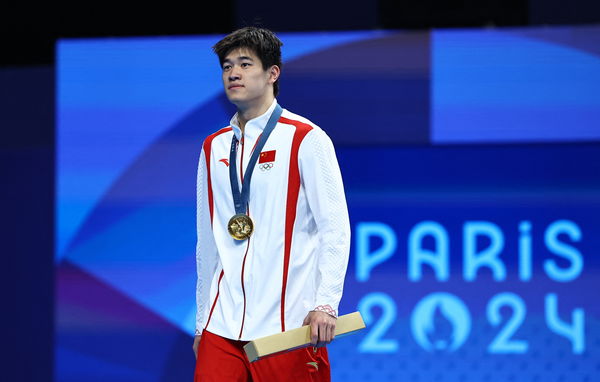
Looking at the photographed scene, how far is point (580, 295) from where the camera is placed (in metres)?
4.86

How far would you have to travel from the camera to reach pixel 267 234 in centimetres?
256

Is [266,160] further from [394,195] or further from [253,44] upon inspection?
[394,195]

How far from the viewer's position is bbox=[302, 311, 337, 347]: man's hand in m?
2.44

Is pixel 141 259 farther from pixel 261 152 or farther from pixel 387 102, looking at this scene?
pixel 261 152

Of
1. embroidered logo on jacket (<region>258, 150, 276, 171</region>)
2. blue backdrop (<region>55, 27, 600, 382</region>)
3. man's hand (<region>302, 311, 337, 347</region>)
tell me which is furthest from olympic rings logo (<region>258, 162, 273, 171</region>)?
blue backdrop (<region>55, 27, 600, 382</region>)

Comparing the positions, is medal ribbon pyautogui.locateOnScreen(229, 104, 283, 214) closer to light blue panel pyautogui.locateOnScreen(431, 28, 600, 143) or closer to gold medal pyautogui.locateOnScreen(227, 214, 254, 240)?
gold medal pyautogui.locateOnScreen(227, 214, 254, 240)

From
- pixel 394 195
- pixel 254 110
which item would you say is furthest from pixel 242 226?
pixel 394 195

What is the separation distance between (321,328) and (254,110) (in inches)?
26.5

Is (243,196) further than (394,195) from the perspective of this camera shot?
No

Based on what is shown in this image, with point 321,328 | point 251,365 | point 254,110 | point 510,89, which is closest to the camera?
point 321,328

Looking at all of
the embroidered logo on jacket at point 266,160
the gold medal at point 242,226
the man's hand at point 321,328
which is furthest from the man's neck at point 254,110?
the man's hand at point 321,328

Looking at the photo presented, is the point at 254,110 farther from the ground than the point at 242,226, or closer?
farther from the ground

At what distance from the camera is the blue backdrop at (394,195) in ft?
16.0

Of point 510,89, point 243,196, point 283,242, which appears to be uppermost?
point 510,89
